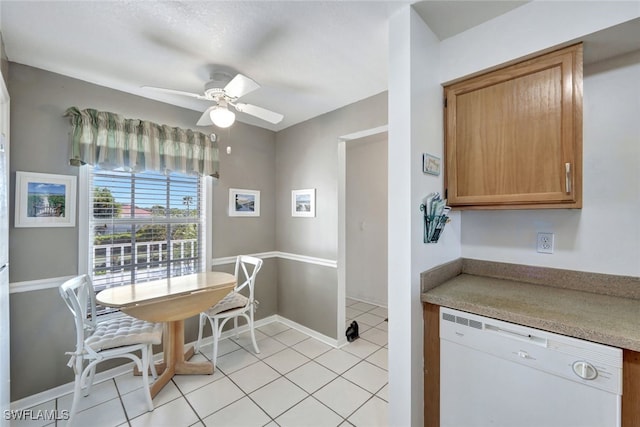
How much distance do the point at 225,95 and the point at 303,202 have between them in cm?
153

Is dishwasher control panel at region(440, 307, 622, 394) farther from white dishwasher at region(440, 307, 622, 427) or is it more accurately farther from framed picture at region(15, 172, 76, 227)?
framed picture at region(15, 172, 76, 227)

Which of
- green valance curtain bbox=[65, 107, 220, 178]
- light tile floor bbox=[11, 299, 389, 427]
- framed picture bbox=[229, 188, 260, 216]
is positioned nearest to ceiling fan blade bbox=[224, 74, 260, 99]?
green valance curtain bbox=[65, 107, 220, 178]

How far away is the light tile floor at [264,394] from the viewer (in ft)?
5.81

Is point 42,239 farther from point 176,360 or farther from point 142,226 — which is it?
point 176,360

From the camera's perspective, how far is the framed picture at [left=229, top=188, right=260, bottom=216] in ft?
10.0

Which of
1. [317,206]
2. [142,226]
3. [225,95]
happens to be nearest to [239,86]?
[225,95]

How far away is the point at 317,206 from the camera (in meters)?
3.00

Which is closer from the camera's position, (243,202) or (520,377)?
(520,377)

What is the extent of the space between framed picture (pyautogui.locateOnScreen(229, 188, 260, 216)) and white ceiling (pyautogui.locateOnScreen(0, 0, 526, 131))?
3.91 ft

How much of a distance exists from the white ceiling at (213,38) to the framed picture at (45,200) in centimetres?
82

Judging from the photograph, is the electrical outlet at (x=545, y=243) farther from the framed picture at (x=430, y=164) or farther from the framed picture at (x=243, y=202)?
the framed picture at (x=243, y=202)

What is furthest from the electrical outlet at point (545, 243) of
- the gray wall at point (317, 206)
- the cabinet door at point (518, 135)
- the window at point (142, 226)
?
the window at point (142, 226)

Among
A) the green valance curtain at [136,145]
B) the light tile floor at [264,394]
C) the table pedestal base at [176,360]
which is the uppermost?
the green valance curtain at [136,145]

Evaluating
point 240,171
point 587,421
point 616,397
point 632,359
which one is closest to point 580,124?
point 632,359
